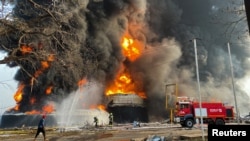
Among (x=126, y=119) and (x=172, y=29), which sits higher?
(x=172, y=29)

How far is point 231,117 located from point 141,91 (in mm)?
29470

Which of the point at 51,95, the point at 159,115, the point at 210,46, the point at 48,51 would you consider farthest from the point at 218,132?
the point at 210,46

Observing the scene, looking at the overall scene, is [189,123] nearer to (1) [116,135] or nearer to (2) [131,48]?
(1) [116,135]

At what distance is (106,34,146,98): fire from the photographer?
197 ft

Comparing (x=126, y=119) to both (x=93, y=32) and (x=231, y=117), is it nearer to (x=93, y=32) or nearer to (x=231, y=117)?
(x=93, y=32)

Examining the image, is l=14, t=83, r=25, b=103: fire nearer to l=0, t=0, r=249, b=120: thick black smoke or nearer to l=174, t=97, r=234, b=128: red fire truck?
l=0, t=0, r=249, b=120: thick black smoke

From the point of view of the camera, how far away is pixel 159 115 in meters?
61.4

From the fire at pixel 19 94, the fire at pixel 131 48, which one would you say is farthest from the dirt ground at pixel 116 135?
the fire at pixel 131 48

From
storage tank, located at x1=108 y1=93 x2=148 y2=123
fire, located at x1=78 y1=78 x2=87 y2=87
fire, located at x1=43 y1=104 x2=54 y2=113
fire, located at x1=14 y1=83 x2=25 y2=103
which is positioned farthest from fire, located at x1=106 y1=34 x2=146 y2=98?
fire, located at x1=14 y1=83 x2=25 y2=103

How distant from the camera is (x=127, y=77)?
62688 mm

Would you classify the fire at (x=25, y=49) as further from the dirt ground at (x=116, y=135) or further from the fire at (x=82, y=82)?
the fire at (x=82, y=82)

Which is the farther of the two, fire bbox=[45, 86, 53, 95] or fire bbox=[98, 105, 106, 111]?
fire bbox=[98, 105, 106, 111]

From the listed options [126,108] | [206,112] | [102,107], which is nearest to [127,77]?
[126,108]

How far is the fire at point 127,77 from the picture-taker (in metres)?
60.0
